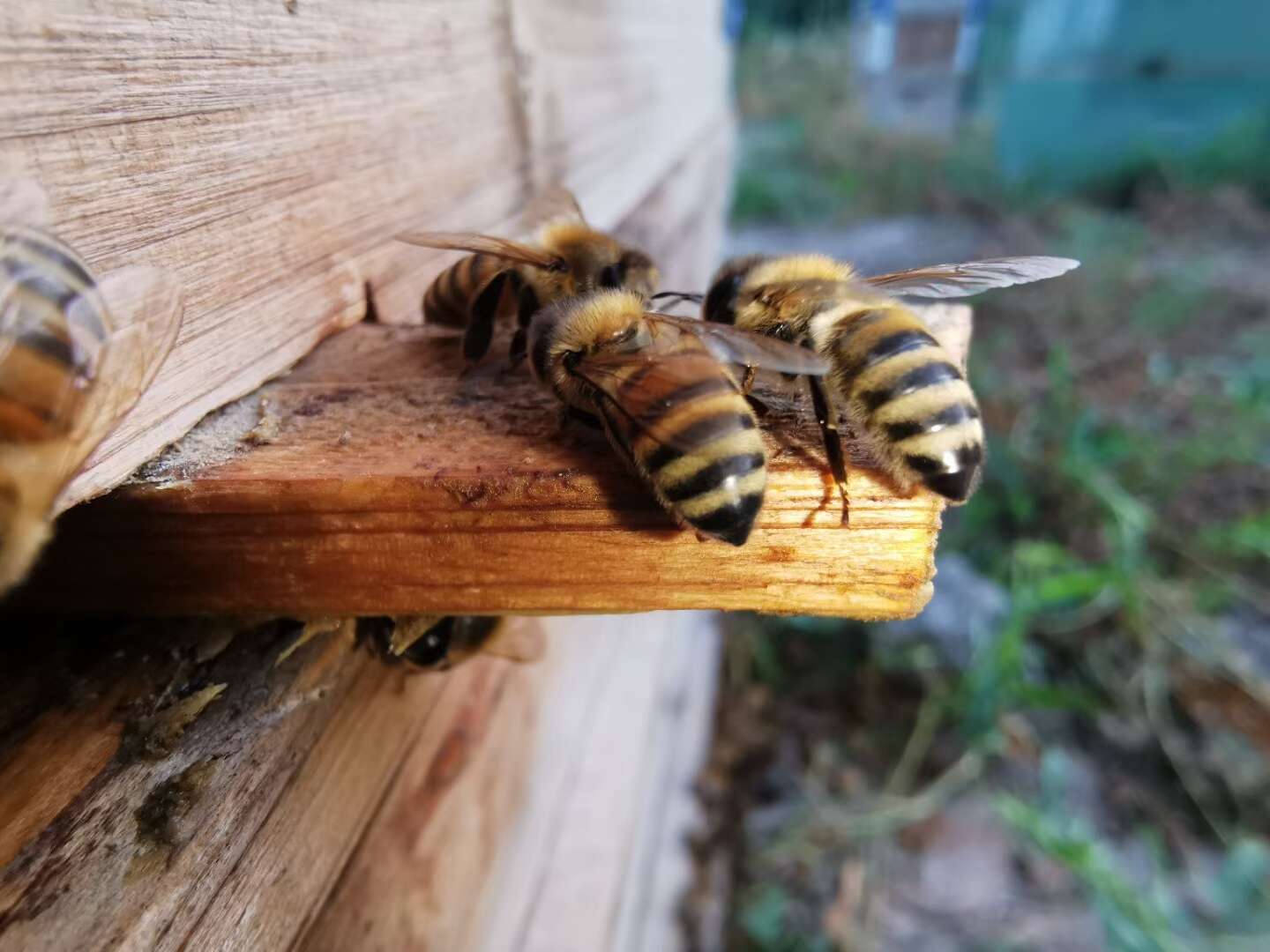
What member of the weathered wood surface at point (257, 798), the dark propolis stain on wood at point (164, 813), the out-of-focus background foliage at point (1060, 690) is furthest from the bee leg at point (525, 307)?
the out-of-focus background foliage at point (1060, 690)

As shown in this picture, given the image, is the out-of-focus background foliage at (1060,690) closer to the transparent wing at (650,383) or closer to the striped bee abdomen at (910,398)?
the striped bee abdomen at (910,398)

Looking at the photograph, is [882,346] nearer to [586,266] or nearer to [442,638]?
[586,266]

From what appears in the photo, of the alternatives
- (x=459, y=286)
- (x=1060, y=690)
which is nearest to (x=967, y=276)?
(x=459, y=286)

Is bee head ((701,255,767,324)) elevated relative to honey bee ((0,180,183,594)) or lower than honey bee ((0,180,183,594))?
lower

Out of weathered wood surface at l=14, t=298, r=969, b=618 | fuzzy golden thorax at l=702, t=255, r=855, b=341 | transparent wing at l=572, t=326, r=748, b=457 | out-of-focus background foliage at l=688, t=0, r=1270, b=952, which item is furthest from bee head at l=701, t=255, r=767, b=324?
out-of-focus background foliage at l=688, t=0, r=1270, b=952

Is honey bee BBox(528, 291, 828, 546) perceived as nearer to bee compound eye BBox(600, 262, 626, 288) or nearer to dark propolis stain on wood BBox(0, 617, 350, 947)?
bee compound eye BBox(600, 262, 626, 288)
